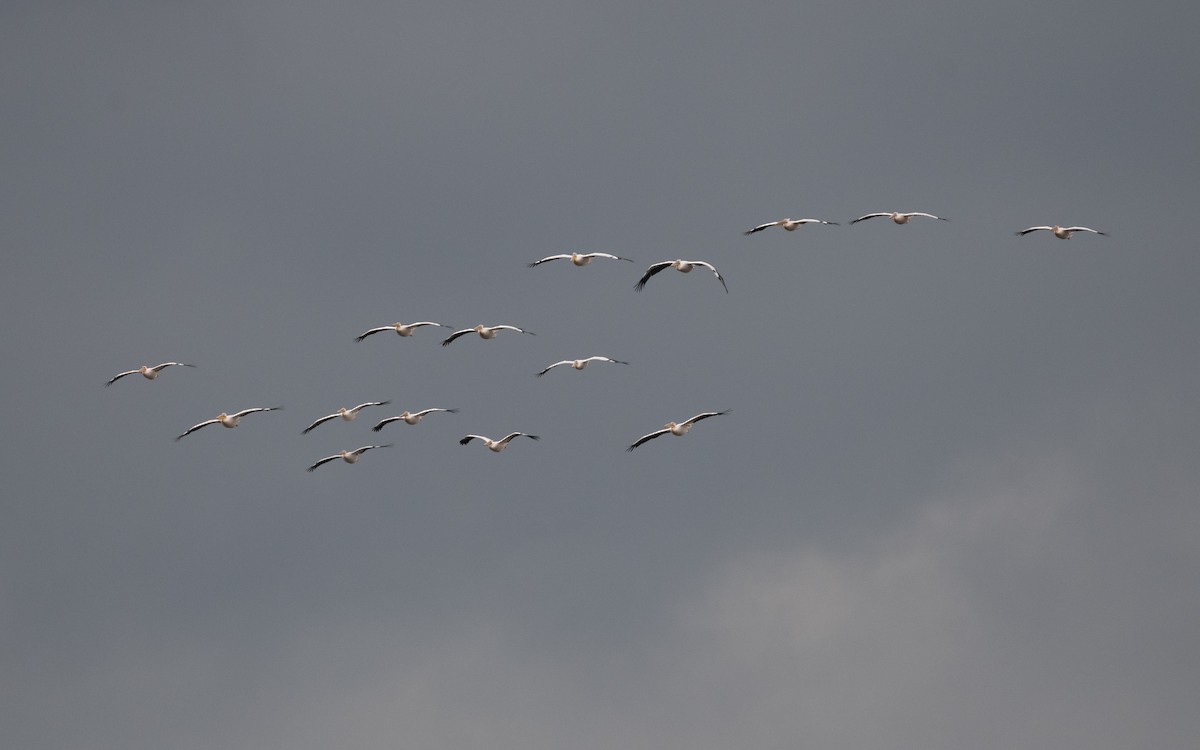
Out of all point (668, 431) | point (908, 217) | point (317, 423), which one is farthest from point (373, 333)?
point (908, 217)

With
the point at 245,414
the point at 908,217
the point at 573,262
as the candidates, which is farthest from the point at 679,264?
the point at 245,414

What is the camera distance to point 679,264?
96.2 m

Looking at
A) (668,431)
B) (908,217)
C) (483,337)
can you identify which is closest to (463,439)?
(483,337)

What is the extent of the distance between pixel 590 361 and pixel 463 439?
21.6 ft

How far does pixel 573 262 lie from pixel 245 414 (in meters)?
15.6

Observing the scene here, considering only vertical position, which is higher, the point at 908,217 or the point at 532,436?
the point at 908,217

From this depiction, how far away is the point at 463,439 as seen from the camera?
10556 cm

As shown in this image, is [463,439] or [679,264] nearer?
[679,264]

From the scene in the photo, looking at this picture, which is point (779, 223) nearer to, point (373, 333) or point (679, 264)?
point (679, 264)

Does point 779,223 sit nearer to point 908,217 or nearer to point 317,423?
point 908,217

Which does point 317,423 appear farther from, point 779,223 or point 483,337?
point 779,223

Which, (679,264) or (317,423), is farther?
(317,423)

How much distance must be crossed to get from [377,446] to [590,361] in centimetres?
898

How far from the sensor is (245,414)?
10606 centimetres
